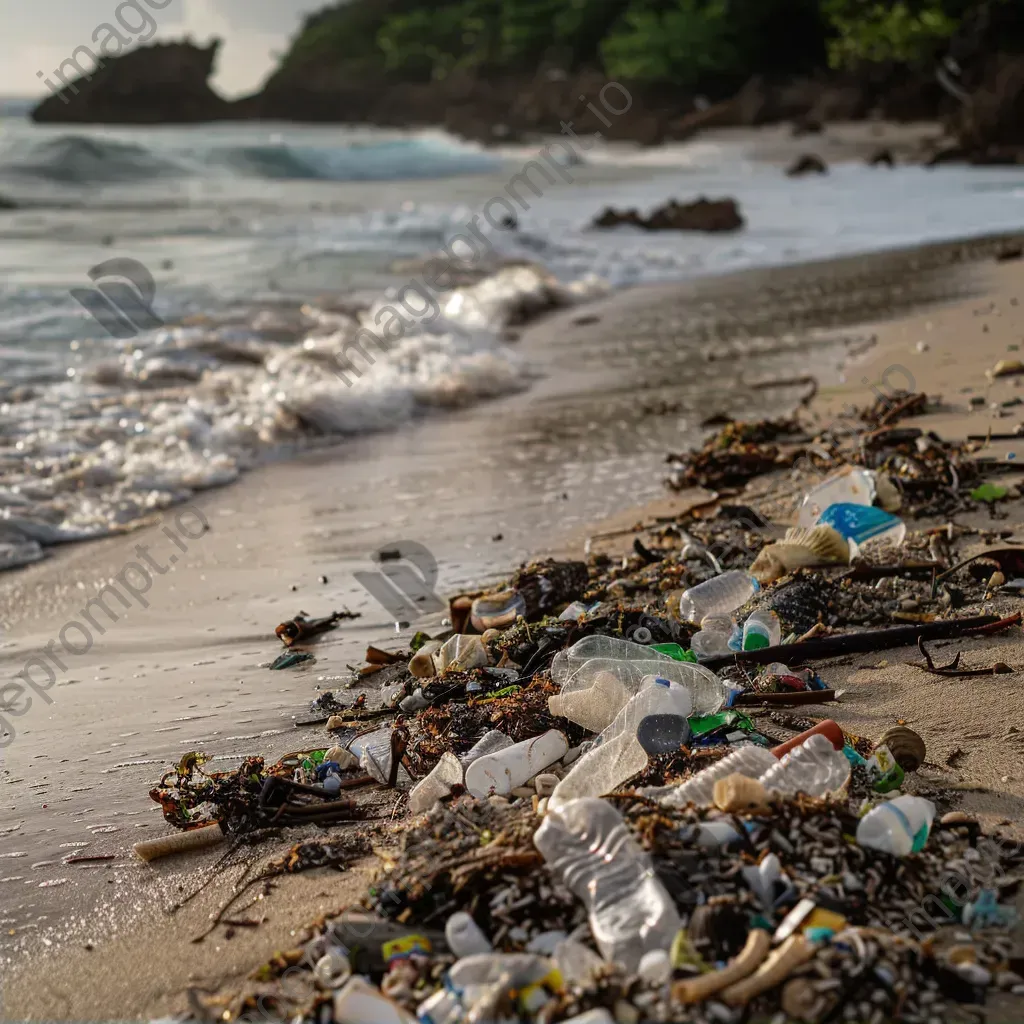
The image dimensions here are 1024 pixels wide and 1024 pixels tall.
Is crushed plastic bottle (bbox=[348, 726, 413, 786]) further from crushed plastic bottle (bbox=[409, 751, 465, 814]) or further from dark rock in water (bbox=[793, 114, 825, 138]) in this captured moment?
dark rock in water (bbox=[793, 114, 825, 138])

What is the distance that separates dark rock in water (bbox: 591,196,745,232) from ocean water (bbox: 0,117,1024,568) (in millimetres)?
274

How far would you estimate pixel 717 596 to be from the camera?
3553 millimetres

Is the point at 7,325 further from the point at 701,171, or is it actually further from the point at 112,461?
the point at 701,171

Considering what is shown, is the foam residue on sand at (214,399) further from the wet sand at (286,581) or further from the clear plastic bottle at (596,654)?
the clear plastic bottle at (596,654)

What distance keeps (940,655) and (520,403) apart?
4317 mm

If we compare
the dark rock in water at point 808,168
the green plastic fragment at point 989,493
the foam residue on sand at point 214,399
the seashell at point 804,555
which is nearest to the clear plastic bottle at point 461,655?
the seashell at point 804,555

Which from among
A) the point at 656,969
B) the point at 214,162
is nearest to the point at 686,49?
the point at 214,162

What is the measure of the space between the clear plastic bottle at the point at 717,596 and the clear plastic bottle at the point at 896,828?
1340mm

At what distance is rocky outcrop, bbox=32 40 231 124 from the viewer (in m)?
58.4

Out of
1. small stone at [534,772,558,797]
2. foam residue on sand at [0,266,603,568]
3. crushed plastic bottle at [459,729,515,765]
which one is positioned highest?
foam residue on sand at [0,266,603,568]

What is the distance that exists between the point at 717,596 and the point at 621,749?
1096 millimetres

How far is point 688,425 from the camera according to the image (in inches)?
240

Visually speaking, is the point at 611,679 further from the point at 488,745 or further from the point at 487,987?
the point at 487,987

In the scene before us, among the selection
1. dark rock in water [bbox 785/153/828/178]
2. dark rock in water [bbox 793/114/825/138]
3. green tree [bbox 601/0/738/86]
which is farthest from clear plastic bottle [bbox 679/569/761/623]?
green tree [bbox 601/0/738/86]
